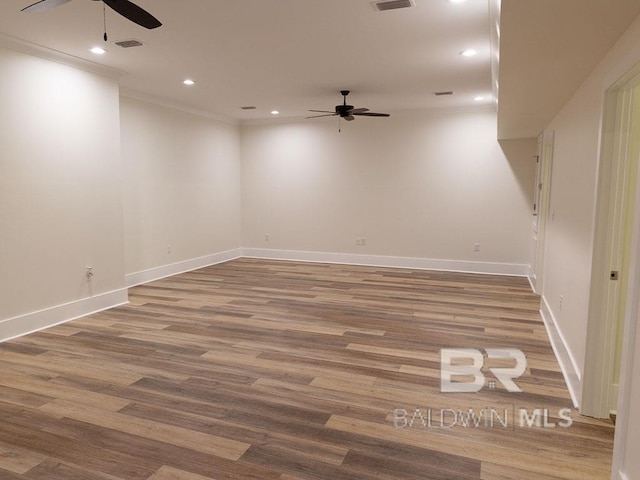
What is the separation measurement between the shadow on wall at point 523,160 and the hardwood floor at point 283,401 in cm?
259

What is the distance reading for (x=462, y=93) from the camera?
19.6 feet

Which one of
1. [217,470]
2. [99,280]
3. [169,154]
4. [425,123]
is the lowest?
[217,470]

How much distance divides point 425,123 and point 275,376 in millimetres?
5394

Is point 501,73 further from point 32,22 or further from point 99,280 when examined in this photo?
point 99,280

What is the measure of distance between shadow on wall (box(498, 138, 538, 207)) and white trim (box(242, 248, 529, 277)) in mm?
1137

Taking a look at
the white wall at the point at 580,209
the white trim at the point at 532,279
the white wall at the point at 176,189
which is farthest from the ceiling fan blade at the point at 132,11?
the white trim at the point at 532,279

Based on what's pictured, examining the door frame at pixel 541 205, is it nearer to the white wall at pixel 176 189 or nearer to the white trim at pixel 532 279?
the white trim at pixel 532 279

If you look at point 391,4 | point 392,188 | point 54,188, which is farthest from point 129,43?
point 392,188

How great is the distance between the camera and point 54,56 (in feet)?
13.9

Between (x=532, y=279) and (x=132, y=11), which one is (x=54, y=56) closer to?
(x=132, y=11)

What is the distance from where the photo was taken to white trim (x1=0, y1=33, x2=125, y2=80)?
383cm

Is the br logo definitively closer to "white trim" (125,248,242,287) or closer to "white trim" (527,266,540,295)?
"white trim" (527,266,540,295)

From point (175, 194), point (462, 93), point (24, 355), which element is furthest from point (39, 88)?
point (462, 93)

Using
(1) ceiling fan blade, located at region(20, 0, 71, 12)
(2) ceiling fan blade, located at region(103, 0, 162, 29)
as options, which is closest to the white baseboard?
(2) ceiling fan blade, located at region(103, 0, 162, 29)
